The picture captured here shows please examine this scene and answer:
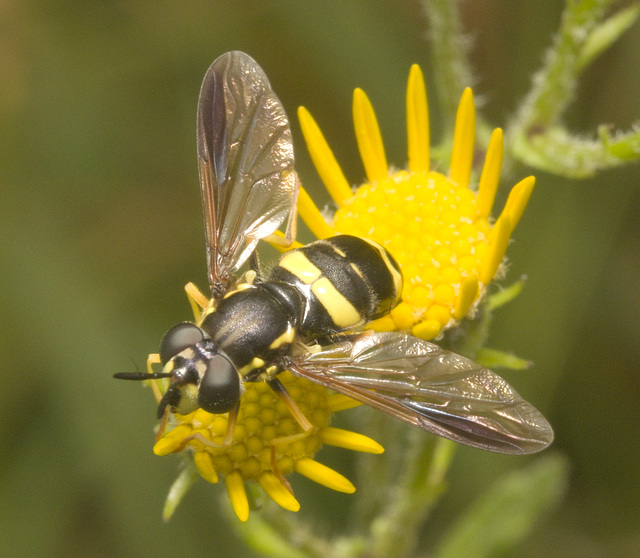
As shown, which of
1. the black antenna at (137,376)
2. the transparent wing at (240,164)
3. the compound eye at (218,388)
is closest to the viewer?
the black antenna at (137,376)

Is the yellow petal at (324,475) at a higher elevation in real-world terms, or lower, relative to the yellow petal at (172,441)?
lower

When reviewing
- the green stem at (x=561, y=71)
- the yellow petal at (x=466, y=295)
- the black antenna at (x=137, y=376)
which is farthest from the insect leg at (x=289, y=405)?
the green stem at (x=561, y=71)

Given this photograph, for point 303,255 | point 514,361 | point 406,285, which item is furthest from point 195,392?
point 514,361

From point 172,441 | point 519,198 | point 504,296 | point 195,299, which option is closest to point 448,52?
point 519,198

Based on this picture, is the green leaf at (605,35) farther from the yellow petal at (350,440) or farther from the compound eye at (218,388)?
the compound eye at (218,388)

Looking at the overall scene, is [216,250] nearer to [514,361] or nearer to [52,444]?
[514,361]

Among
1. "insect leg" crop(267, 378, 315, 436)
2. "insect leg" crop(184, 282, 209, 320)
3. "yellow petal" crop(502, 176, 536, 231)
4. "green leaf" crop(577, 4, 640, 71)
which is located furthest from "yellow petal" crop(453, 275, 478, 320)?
"green leaf" crop(577, 4, 640, 71)

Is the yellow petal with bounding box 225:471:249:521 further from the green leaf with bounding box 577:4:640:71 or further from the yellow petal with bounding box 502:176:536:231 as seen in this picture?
the green leaf with bounding box 577:4:640:71

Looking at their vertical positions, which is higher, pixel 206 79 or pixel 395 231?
pixel 206 79
